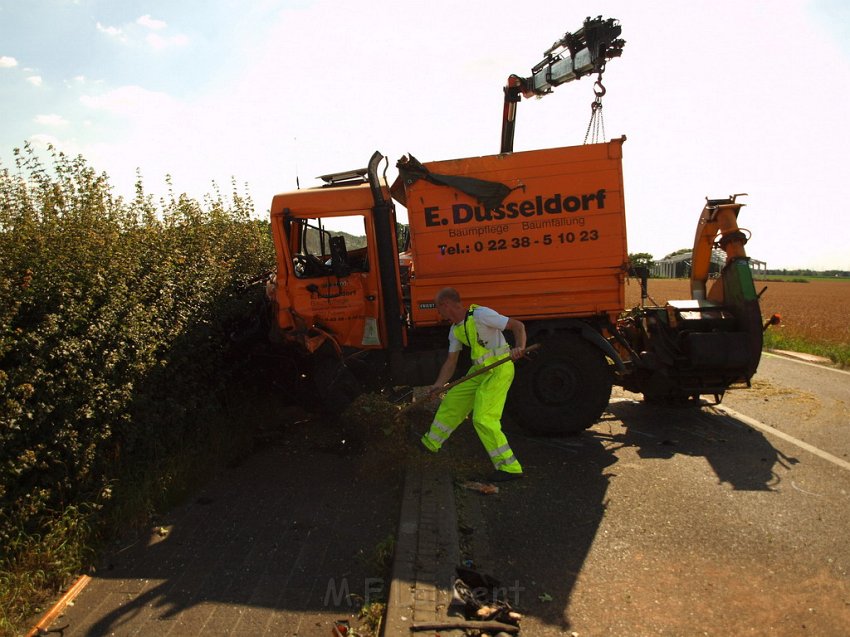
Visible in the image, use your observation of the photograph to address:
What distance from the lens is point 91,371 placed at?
4.18m

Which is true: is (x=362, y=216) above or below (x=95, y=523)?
above

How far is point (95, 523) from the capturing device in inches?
164

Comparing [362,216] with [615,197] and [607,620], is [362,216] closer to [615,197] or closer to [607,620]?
[615,197]

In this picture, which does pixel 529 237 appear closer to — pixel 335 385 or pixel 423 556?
pixel 335 385

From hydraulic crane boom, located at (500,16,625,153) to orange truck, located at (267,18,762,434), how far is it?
69.0 inches

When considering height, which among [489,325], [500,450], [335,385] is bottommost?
[500,450]

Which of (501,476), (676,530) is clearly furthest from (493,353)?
(676,530)

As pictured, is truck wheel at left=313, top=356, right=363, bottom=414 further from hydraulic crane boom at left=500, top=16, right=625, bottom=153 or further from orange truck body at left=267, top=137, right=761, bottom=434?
hydraulic crane boom at left=500, top=16, right=625, bottom=153

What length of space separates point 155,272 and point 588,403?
435 centimetres

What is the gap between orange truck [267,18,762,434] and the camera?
6.00 m

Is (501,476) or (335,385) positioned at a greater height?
(335,385)

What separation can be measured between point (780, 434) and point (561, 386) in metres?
2.42

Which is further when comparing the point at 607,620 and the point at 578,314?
the point at 578,314

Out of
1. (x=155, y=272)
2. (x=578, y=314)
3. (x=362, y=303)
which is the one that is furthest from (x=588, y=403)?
(x=155, y=272)
